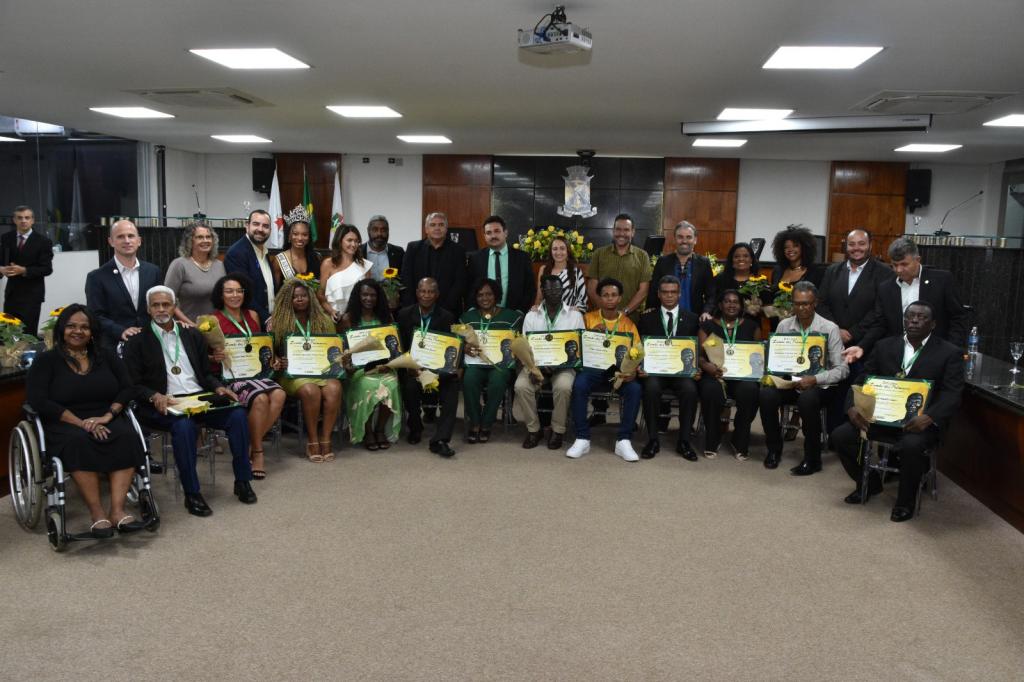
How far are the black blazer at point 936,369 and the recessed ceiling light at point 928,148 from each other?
7.06m

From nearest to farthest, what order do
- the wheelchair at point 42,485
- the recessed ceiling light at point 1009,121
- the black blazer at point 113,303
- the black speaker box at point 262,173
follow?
the wheelchair at point 42,485
the black blazer at point 113,303
the recessed ceiling light at point 1009,121
the black speaker box at point 262,173

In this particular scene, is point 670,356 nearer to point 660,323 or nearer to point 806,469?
point 660,323

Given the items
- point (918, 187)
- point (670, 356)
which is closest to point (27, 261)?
point (670, 356)

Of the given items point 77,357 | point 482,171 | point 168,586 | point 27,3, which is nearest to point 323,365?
point 77,357

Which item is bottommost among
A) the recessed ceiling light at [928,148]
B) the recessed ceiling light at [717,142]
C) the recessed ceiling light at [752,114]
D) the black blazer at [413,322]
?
the black blazer at [413,322]

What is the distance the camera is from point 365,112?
884cm

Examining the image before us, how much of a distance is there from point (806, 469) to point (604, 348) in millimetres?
1627

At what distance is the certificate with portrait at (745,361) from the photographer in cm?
554

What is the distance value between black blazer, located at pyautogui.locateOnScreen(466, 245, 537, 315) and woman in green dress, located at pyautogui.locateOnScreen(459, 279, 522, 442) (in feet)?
0.84

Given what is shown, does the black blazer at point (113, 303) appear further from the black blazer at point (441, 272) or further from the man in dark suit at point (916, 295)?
the man in dark suit at point (916, 295)

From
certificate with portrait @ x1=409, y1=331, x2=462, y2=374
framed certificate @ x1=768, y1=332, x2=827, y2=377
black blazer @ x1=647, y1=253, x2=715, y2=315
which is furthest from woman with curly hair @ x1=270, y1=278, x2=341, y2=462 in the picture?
framed certificate @ x1=768, y1=332, x2=827, y2=377

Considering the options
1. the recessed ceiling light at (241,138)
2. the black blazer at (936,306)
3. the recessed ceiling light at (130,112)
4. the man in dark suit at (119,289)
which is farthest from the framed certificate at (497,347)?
the recessed ceiling light at (241,138)

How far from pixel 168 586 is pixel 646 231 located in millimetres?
11182

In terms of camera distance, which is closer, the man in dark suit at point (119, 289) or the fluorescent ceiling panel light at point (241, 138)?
the man in dark suit at point (119, 289)
